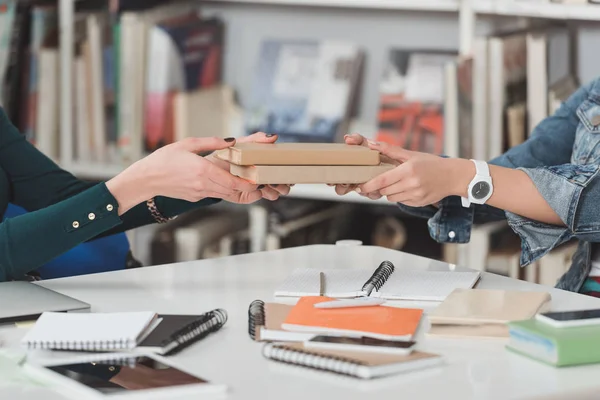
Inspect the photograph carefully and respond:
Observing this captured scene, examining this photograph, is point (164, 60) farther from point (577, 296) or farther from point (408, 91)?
point (577, 296)

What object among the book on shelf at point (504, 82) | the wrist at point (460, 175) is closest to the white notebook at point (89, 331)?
the wrist at point (460, 175)

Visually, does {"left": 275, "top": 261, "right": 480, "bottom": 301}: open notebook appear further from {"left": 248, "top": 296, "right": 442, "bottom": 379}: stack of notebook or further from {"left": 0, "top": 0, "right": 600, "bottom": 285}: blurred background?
{"left": 0, "top": 0, "right": 600, "bottom": 285}: blurred background

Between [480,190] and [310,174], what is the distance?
0.30 m

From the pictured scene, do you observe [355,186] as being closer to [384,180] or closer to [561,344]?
[384,180]

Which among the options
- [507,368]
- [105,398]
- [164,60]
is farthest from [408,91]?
[105,398]

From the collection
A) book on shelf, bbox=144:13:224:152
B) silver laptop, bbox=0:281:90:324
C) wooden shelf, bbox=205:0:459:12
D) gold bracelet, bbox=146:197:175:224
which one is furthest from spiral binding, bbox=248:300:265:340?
book on shelf, bbox=144:13:224:152

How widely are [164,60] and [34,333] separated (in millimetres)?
1688

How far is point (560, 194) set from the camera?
1.54 meters

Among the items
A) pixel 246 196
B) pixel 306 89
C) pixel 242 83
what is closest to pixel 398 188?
pixel 246 196

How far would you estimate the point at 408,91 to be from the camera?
2.57 meters

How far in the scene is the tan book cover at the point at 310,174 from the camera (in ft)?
4.56

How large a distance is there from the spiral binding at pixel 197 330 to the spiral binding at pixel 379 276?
0.76 feet

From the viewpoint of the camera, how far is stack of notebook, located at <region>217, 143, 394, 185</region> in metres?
1.39

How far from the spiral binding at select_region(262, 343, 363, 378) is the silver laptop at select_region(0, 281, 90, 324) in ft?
1.05
